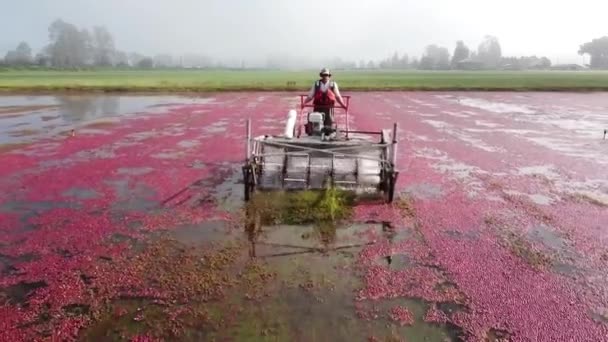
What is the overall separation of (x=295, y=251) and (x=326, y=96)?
16.0ft

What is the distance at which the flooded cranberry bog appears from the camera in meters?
4.87

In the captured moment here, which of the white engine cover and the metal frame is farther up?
the white engine cover

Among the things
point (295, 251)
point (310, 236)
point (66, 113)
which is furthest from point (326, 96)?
point (66, 113)

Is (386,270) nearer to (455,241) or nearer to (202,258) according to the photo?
(455,241)

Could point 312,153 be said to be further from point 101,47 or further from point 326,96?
point 101,47

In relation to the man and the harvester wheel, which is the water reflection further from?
the man

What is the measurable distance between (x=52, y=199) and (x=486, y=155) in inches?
464

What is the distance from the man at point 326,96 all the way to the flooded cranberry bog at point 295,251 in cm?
240

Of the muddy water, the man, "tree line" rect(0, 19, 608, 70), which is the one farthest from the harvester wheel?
"tree line" rect(0, 19, 608, 70)

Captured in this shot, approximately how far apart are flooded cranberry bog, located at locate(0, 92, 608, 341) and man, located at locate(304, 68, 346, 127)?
2.40m

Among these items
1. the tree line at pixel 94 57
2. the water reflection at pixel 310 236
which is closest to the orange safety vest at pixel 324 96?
the water reflection at pixel 310 236

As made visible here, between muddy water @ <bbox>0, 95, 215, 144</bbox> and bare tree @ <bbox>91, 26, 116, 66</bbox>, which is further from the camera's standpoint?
bare tree @ <bbox>91, 26, 116, 66</bbox>

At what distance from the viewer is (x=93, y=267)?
6.08 m

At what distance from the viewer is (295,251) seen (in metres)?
6.63
